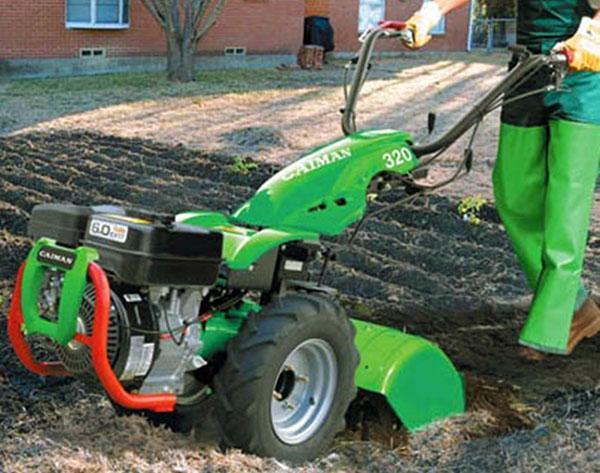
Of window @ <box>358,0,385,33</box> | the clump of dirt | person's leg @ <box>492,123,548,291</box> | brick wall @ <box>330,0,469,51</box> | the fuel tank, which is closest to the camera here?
the fuel tank

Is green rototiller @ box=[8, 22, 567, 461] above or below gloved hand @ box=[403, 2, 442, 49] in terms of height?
below

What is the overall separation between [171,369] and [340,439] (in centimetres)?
83

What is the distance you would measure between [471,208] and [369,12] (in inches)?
720

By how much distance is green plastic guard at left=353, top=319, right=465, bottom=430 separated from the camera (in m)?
3.65

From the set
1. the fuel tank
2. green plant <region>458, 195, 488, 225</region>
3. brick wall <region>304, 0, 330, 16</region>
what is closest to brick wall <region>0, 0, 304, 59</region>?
brick wall <region>304, 0, 330, 16</region>

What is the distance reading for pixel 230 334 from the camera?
11.0 ft

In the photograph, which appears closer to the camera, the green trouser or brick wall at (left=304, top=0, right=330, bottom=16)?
the green trouser

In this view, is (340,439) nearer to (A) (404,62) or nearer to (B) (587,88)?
(B) (587,88)

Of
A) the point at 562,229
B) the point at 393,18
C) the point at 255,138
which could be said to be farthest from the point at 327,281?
the point at 393,18

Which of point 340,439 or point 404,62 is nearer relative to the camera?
point 340,439

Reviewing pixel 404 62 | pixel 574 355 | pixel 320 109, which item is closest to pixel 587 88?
pixel 574 355

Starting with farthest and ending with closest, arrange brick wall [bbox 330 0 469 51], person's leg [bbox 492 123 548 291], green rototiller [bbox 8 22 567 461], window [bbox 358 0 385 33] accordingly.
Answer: window [bbox 358 0 385 33] → brick wall [bbox 330 0 469 51] → person's leg [bbox 492 123 548 291] → green rototiller [bbox 8 22 567 461]

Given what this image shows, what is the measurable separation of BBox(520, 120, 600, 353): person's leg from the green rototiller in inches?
17.6

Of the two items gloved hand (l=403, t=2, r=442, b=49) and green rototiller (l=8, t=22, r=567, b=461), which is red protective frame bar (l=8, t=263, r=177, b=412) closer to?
green rototiller (l=8, t=22, r=567, b=461)
